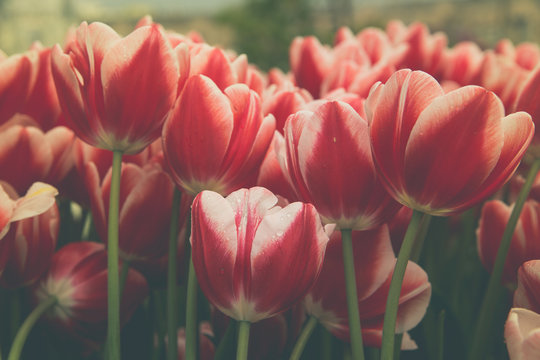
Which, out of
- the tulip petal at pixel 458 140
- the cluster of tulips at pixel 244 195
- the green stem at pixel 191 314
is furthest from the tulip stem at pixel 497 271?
the green stem at pixel 191 314

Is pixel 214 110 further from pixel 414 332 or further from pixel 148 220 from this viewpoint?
pixel 414 332

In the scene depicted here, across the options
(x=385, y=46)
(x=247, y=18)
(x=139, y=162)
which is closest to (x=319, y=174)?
(x=139, y=162)

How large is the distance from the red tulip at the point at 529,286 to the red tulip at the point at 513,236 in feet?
0.37

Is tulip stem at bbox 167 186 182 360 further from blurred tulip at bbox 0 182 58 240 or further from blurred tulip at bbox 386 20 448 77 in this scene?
blurred tulip at bbox 386 20 448 77

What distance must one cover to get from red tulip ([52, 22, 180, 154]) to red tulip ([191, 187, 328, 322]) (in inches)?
3.5

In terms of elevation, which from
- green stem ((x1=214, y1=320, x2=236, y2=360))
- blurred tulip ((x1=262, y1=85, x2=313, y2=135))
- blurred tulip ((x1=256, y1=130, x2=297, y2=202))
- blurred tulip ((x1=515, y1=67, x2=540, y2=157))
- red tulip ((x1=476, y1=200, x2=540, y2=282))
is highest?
blurred tulip ((x1=515, y1=67, x2=540, y2=157))

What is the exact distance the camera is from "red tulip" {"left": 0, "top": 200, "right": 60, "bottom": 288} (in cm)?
43

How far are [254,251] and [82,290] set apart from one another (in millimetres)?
175

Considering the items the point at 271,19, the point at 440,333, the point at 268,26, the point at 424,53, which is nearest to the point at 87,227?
the point at 440,333

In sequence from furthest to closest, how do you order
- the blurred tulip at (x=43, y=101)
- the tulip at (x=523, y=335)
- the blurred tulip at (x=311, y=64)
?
the blurred tulip at (x=311, y=64) → the blurred tulip at (x=43, y=101) → the tulip at (x=523, y=335)

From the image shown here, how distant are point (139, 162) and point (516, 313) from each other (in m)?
0.29

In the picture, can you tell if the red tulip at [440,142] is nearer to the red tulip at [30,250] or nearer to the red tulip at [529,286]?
the red tulip at [529,286]

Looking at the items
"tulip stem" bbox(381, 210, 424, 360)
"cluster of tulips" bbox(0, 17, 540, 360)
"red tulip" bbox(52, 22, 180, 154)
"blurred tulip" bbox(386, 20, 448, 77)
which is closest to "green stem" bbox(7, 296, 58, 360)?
"cluster of tulips" bbox(0, 17, 540, 360)

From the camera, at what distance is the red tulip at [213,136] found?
0.40 m
